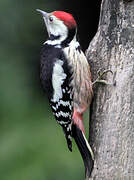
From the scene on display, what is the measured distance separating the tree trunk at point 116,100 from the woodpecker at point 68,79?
0.11 meters

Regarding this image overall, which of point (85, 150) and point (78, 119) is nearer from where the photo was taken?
point (85, 150)

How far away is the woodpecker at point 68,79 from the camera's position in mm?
4184

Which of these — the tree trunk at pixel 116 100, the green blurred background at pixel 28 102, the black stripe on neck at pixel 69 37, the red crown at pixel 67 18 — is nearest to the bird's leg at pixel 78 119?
the tree trunk at pixel 116 100

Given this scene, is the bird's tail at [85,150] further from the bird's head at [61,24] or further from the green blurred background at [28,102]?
the green blurred background at [28,102]

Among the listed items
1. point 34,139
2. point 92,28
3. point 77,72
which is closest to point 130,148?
point 77,72

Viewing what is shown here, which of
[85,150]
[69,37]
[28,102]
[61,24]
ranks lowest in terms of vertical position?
[28,102]

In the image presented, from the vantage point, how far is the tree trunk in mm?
4023

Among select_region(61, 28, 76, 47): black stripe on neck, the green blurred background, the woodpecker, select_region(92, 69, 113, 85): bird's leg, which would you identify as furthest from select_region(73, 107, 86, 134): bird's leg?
the green blurred background

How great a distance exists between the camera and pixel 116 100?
4051mm

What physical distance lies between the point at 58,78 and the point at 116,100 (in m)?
0.47

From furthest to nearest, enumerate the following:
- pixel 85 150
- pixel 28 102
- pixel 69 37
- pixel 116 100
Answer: pixel 28 102
pixel 69 37
pixel 85 150
pixel 116 100

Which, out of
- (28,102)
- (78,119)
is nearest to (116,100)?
(78,119)

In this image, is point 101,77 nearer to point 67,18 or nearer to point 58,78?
point 58,78

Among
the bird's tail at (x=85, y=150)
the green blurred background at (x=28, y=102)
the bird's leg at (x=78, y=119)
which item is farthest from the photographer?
the green blurred background at (x=28, y=102)
